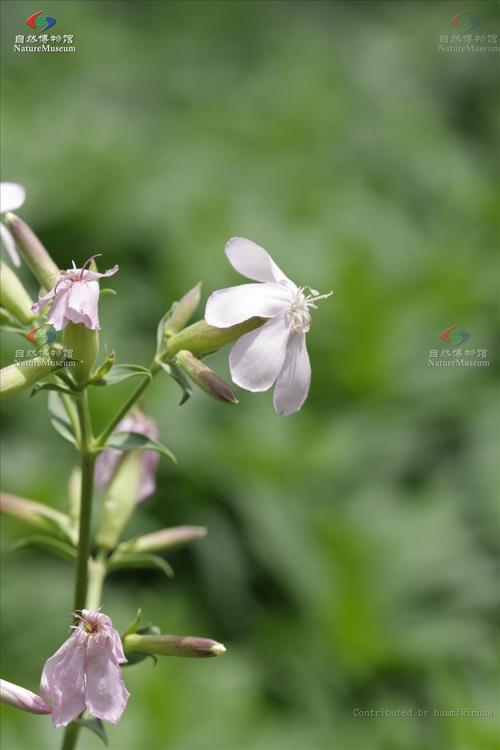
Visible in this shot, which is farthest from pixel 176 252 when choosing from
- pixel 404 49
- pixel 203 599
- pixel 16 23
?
pixel 404 49

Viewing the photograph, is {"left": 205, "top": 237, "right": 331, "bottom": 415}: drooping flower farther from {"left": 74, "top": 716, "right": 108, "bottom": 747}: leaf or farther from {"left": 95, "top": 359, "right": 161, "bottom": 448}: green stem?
{"left": 74, "top": 716, "right": 108, "bottom": 747}: leaf

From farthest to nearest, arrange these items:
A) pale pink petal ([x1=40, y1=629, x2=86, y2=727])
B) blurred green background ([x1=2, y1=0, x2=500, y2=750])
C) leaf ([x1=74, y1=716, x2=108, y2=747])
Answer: blurred green background ([x1=2, y1=0, x2=500, y2=750]) < leaf ([x1=74, y1=716, x2=108, y2=747]) < pale pink petal ([x1=40, y1=629, x2=86, y2=727])

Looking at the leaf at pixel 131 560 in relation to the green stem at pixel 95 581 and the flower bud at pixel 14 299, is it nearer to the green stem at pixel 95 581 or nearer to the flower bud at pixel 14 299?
the green stem at pixel 95 581

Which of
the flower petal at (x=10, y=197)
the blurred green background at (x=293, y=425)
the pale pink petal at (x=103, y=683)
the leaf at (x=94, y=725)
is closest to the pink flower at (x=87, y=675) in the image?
the pale pink petal at (x=103, y=683)

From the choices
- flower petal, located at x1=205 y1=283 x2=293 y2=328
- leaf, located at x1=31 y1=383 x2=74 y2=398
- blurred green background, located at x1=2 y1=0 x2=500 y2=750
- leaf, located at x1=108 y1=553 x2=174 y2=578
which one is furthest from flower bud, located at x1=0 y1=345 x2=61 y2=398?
blurred green background, located at x1=2 y1=0 x2=500 y2=750

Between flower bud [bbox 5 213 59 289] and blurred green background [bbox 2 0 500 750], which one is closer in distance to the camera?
flower bud [bbox 5 213 59 289]

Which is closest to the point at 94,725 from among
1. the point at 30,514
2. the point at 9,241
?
the point at 30,514

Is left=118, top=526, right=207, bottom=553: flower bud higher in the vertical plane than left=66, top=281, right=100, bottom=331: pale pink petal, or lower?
lower
